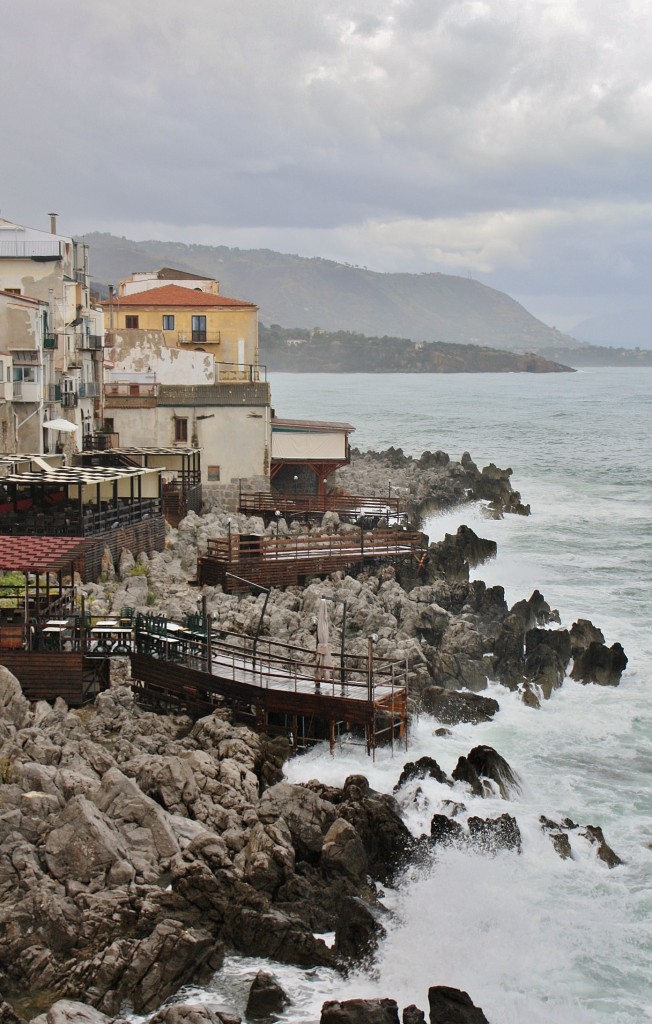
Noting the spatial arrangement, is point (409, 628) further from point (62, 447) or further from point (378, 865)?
point (62, 447)

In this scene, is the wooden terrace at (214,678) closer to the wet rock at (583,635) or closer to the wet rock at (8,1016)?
the wet rock at (583,635)

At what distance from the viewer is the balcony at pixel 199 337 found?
2421 inches

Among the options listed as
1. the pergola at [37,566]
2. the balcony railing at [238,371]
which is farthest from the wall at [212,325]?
the pergola at [37,566]

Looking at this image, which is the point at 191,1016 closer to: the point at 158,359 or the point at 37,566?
the point at 37,566

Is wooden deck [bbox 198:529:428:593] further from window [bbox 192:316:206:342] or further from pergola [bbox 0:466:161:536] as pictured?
window [bbox 192:316:206:342]

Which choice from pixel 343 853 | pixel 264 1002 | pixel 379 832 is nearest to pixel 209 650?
pixel 379 832

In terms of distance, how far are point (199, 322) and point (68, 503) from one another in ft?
84.7

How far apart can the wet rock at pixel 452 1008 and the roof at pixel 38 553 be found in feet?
46.4

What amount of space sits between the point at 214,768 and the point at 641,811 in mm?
8446

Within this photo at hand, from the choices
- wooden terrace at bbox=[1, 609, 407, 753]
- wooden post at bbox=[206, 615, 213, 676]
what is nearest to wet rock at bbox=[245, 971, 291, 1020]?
wooden terrace at bbox=[1, 609, 407, 753]

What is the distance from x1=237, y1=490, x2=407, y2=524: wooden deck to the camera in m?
50.8

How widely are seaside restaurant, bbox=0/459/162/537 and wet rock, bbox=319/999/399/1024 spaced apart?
70.2 ft

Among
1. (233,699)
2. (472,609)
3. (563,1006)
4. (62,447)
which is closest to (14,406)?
(62,447)

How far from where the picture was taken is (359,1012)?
15859 mm
